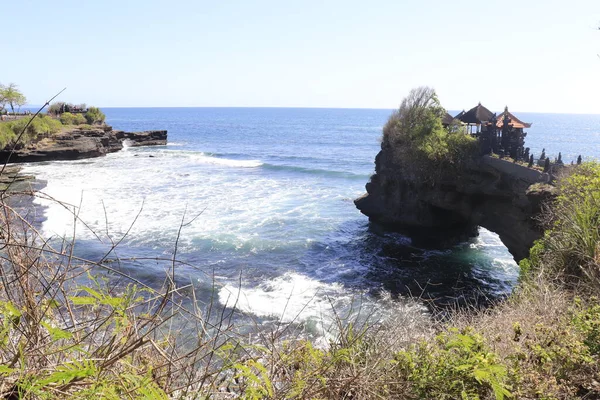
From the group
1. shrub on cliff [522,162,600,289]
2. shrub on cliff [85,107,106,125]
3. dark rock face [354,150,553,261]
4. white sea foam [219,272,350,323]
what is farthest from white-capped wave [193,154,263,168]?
shrub on cliff [522,162,600,289]

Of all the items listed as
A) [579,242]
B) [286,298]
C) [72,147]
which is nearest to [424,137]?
[286,298]

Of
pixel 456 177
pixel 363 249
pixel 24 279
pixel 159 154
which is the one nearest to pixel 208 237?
pixel 363 249

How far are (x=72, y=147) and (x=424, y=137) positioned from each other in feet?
136

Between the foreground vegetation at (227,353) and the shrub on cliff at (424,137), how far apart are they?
55.3 feet

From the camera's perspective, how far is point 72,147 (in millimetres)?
49594

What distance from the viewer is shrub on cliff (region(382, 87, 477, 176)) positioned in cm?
2270

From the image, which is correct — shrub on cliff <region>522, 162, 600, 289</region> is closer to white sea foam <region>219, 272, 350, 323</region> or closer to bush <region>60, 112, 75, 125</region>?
white sea foam <region>219, 272, 350, 323</region>

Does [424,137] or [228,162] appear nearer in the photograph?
[424,137]

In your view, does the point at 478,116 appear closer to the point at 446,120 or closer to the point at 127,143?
the point at 446,120

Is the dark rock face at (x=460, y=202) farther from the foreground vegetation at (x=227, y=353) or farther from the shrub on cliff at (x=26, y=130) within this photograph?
the shrub on cliff at (x=26, y=130)

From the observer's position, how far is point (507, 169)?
19.9 meters

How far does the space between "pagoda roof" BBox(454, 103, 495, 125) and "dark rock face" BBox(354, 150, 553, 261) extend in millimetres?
3376

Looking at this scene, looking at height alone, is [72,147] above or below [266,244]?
above

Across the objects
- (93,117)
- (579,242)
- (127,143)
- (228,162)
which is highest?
(93,117)
